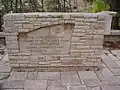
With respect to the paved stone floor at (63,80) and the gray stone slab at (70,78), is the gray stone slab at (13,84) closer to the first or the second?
the paved stone floor at (63,80)

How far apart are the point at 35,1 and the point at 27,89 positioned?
302 centimetres

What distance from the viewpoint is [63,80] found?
115 inches

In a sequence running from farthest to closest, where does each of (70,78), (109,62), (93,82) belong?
1. (109,62)
2. (70,78)
3. (93,82)

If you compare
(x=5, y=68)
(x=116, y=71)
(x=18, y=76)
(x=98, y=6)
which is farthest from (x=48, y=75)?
(x=98, y=6)

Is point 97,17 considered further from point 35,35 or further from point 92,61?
point 35,35

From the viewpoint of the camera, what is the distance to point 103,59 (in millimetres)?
3912

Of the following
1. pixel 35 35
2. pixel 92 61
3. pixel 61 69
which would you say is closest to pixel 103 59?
pixel 92 61

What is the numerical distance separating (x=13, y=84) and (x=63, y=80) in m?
0.76

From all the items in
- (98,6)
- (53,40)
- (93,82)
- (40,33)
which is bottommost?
(93,82)

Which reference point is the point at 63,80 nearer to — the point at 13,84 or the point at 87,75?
the point at 87,75

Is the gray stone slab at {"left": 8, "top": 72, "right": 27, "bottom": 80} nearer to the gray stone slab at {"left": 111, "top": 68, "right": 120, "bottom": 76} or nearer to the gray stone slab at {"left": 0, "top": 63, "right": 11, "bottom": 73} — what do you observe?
the gray stone slab at {"left": 0, "top": 63, "right": 11, "bottom": 73}

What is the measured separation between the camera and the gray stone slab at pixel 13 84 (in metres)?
2.69

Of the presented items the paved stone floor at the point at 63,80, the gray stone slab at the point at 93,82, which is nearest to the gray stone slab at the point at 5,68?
the paved stone floor at the point at 63,80

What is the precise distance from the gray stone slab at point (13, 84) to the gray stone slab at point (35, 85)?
7 cm
